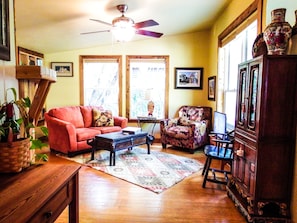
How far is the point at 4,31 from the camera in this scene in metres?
1.35

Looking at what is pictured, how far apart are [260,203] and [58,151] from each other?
12.8 ft

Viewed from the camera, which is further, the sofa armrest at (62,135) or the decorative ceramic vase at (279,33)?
the sofa armrest at (62,135)

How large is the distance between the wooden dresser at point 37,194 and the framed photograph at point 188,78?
4.92m

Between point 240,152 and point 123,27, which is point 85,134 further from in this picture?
point 240,152

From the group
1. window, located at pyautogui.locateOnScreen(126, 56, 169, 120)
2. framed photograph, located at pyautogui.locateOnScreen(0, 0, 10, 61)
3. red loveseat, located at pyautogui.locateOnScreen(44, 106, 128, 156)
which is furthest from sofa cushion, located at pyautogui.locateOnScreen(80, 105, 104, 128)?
framed photograph, located at pyautogui.locateOnScreen(0, 0, 10, 61)

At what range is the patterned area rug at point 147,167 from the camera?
3345mm

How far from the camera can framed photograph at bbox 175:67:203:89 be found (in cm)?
596

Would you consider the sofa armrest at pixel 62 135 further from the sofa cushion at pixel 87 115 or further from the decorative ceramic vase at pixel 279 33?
the decorative ceramic vase at pixel 279 33

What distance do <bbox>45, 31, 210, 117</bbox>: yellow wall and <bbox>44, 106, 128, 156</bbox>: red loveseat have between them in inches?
38.4

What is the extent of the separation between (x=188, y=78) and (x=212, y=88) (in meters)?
0.82

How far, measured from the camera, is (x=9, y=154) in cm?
117

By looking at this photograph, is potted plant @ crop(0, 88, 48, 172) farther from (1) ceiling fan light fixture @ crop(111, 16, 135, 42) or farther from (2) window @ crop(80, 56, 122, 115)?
(2) window @ crop(80, 56, 122, 115)

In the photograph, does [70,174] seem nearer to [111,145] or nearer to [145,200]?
[145,200]

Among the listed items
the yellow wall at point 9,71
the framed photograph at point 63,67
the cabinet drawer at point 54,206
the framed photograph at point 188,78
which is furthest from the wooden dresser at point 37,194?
the framed photograph at point 63,67
